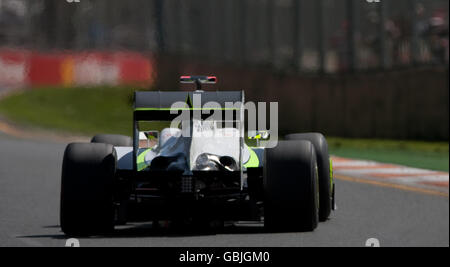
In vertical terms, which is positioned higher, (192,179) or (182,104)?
(182,104)

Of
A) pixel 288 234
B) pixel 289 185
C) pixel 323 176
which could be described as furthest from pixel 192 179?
pixel 323 176

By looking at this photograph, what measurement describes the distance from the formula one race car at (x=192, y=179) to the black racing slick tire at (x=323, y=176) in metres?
0.97

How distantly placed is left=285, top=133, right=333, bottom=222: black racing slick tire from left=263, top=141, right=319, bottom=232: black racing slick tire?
1124 millimetres

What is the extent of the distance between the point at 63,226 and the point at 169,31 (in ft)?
76.5

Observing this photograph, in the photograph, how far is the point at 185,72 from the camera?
108 feet

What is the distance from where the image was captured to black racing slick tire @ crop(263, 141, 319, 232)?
31.1ft

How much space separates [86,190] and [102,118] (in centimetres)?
2111

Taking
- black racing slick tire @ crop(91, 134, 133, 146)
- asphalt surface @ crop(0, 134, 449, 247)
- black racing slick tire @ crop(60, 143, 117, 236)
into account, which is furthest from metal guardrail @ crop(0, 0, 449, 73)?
black racing slick tire @ crop(60, 143, 117, 236)

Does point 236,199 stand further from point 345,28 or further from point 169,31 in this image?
point 169,31

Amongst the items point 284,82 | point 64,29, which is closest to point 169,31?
point 64,29

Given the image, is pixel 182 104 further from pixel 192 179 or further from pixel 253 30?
pixel 253 30

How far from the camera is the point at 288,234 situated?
957 centimetres

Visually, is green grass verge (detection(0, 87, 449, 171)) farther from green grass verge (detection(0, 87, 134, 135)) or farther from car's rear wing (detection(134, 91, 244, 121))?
car's rear wing (detection(134, 91, 244, 121))

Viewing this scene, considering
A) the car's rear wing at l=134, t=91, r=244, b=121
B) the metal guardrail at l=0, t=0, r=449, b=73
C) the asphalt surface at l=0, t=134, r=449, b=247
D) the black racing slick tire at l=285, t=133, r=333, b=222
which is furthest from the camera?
the metal guardrail at l=0, t=0, r=449, b=73
